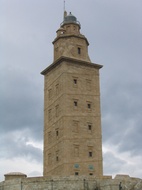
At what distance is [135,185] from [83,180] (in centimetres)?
567

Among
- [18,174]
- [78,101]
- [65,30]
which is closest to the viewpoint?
[18,174]

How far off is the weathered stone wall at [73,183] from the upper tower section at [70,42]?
18.2 m

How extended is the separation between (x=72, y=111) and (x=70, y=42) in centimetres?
Result: 1019

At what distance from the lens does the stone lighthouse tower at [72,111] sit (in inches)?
2248

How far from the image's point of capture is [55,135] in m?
59.2

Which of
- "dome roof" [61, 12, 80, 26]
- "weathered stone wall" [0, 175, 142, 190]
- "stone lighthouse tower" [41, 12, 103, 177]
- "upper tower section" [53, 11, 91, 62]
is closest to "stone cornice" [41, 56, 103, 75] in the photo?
"stone lighthouse tower" [41, 12, 103, 177]

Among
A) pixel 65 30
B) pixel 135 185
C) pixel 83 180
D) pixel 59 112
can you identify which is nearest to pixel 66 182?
pixel 83 180

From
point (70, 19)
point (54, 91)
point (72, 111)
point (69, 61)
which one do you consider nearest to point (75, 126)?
point (72, 111)

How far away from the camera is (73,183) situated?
49.8 m

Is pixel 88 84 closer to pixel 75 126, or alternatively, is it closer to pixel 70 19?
pixel 75 126

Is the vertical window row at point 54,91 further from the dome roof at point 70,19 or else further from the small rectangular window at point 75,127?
the dome roof at point 70,19

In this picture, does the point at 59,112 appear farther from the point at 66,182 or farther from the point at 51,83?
the point at 66,182

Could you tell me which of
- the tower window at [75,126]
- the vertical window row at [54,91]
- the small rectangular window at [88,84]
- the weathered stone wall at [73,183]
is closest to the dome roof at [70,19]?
the small rectangular window at [88,84]

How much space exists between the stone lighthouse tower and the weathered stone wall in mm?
5652
